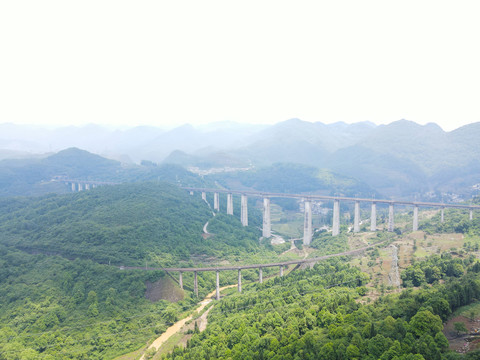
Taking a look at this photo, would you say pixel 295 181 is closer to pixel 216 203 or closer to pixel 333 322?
pixel 216 203

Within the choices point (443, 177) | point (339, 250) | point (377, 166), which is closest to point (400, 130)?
point (377, 166)

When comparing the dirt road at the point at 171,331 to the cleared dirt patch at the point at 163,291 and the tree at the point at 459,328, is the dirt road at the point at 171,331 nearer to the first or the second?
the cleared dirt patch at the point at 163,291

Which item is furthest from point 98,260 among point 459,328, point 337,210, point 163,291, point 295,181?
point 295,181

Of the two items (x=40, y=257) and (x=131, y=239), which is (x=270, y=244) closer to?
(x=131, y=239)

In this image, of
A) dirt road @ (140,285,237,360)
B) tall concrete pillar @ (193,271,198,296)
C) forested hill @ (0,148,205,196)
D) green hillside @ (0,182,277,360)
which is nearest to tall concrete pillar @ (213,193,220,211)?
green hillside @ (0,182,277,360)

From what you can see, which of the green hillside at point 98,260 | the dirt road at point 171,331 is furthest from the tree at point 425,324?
the green hillside at point 98,260

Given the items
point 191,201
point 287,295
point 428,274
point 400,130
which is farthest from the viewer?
point 400,130
